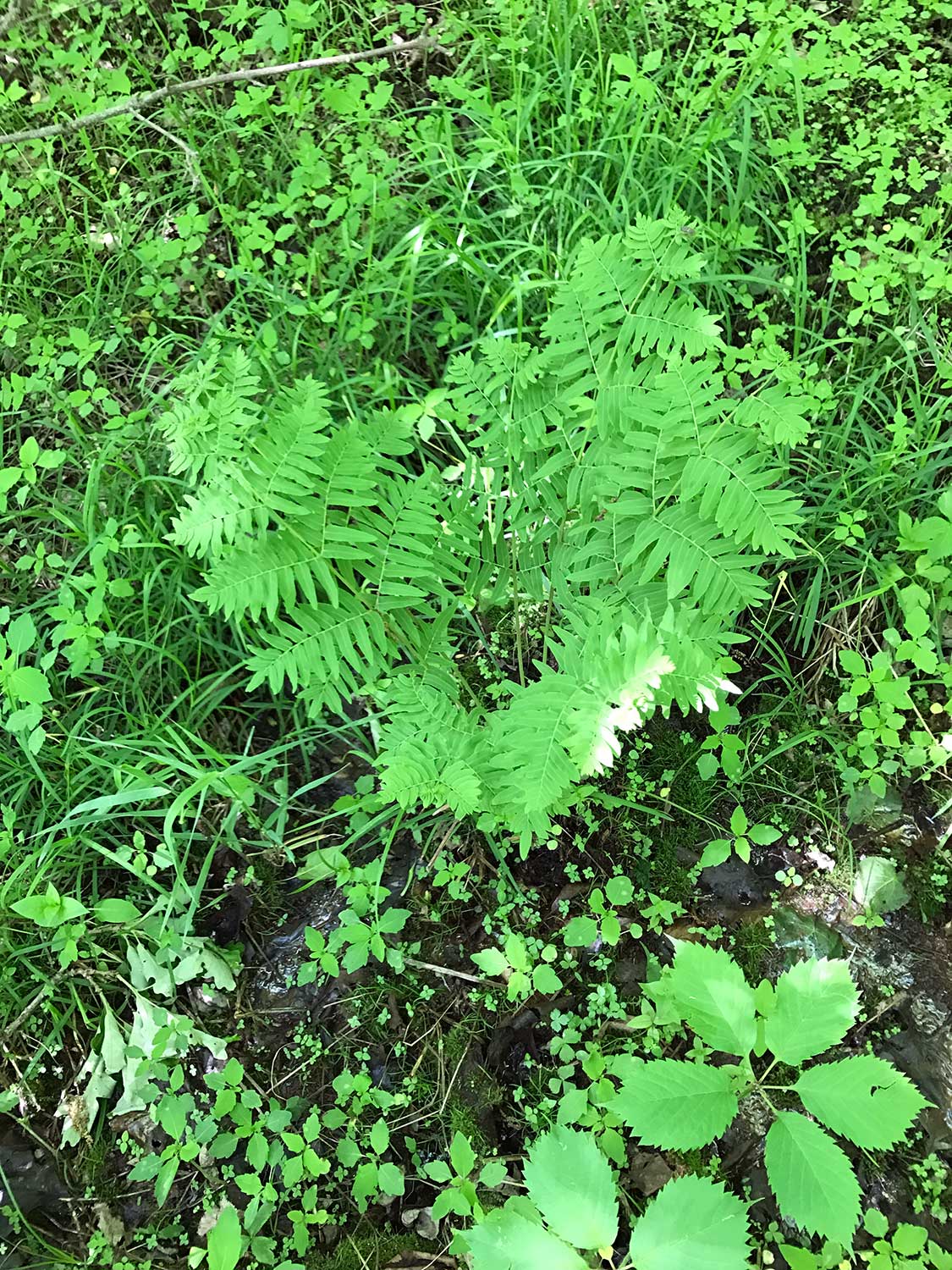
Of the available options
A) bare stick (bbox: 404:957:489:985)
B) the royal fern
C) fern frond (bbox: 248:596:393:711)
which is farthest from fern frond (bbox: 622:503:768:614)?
bare stick (bbox: 404:957:489:985)

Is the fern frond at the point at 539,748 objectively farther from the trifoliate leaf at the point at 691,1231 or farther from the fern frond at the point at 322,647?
the trifoliate leaf at the point at 691,1231

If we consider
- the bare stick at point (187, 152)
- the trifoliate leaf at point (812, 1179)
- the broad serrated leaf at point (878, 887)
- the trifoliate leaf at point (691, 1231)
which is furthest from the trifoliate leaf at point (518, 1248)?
the bare stick at point (187, 152)

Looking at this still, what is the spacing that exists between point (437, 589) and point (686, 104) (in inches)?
86.6

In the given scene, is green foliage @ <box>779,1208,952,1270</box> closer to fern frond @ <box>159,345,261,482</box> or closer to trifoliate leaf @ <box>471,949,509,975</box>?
trifoliate leaf @ <box>471,949,509,975</box>

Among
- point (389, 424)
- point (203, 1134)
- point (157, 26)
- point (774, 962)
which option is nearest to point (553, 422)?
point (389, 424)

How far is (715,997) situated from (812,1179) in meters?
0.32

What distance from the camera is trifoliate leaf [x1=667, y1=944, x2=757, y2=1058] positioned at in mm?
1496

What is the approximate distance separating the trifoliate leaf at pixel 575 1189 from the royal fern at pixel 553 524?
22.5 inches

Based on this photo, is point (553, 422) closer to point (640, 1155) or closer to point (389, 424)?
point (389, 424)

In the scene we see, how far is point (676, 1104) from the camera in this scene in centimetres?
147

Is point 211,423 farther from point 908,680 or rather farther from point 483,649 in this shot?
point 908,680

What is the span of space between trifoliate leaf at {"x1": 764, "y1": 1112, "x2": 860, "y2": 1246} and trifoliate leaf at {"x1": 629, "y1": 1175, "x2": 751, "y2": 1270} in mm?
117

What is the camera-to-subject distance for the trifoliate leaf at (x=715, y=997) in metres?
1.50

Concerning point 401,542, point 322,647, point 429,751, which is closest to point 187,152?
point 401,542
